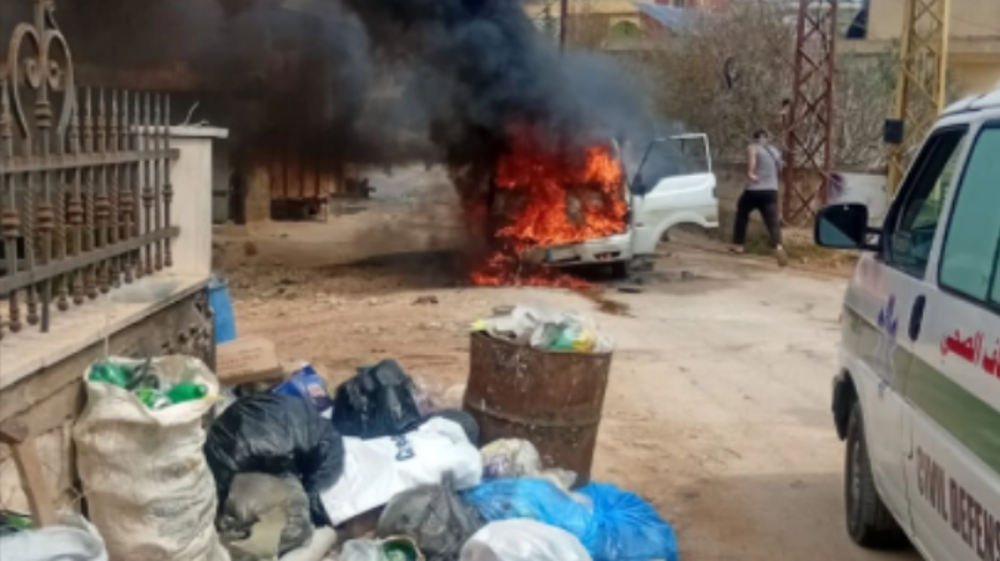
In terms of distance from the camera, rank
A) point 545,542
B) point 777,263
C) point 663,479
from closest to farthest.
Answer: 1. point 545,542
2. point 663,479
3. point 777,263

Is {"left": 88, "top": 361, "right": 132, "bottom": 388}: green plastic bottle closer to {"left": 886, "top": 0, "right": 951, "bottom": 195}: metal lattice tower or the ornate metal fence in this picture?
the ornate metal fence

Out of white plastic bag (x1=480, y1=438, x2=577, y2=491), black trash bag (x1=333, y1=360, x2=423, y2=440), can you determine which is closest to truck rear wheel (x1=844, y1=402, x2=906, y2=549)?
white plastic bag (x1=480, y1=438, x2=577, y2=491)

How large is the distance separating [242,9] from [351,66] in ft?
6.26

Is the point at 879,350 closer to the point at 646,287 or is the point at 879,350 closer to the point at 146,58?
the point at 646,287

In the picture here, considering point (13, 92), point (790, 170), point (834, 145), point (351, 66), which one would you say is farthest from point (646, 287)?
point (834, 145)

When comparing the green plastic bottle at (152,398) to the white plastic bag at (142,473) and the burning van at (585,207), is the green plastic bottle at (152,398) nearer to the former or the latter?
the white plastic bag at (142,473)

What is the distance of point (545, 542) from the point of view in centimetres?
422

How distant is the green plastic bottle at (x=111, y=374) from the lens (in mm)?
4031

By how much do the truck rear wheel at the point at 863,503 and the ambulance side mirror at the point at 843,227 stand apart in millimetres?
752

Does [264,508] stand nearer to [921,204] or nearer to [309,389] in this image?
[309,389]

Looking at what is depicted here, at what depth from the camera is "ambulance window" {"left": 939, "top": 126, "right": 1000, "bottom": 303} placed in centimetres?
361

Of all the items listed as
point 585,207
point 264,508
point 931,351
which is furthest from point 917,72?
point 264,508

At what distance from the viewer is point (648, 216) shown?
1420 cm

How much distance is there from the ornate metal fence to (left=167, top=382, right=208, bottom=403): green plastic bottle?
48cm
